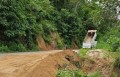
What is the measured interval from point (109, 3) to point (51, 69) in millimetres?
6443

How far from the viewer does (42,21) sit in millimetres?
35438

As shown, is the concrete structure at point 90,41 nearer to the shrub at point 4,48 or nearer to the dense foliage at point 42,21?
the dense foliage at point 42,21

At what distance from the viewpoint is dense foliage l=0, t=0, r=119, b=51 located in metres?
19.1

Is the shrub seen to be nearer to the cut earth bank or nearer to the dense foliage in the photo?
the dense foliage

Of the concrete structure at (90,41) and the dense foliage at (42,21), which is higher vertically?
the dense foliage at (42,21)

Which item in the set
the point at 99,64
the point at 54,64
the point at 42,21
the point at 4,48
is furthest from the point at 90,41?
the point at 54,64

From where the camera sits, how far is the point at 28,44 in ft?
97.1

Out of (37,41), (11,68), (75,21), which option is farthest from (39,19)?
(11,68)

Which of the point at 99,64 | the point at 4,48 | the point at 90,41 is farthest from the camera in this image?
the point at 90,41

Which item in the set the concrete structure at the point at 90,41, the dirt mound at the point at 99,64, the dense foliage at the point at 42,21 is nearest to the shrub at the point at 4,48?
the dense foliage at the point at 42,21

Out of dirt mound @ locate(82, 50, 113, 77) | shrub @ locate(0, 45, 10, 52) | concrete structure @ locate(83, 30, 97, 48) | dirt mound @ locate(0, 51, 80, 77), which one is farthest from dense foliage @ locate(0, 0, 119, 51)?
dirt mound @ locate(0, 51, 80, 77)

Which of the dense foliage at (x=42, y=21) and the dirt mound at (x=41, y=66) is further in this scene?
the dense foliage at (x=42, y=21)

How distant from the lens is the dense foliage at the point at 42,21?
19.1 metres

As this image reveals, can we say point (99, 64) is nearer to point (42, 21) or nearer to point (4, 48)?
point (4, 48)
